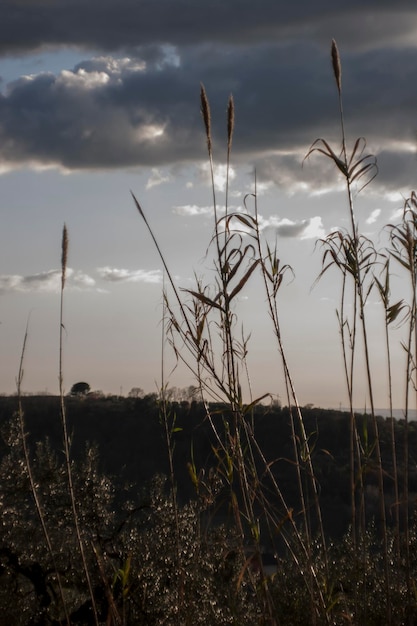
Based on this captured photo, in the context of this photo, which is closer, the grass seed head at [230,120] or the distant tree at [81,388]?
the grass seed head at [230,120]

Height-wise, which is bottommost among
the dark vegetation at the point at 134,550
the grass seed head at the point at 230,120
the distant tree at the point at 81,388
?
the dark vegetation at the point at 134,550

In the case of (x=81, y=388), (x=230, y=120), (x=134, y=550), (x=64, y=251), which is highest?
(x=81, y=388)

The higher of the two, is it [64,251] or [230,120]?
[230,120]

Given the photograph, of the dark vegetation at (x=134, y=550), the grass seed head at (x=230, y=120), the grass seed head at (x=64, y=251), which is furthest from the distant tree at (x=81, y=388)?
the grass seed head at (x=230, y=120)

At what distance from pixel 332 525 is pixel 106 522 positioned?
840 inches

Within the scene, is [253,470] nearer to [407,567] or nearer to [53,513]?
[407,567]

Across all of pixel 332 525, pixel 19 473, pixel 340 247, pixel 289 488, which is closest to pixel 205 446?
pixel 289 488

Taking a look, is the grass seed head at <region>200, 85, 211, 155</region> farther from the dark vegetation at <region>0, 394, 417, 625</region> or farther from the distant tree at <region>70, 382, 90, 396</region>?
the distant tree at <region>70, 382, 90, 396</region>

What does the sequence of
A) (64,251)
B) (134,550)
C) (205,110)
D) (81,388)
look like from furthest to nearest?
(81,388) → (134,550) → (64,251) → (205,110)

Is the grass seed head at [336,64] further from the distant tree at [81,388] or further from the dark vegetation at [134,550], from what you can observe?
the distant tree at [81,388]

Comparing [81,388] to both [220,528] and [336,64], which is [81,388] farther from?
[336,64]

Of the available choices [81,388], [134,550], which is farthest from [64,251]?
[81,388]

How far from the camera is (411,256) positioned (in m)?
3.21

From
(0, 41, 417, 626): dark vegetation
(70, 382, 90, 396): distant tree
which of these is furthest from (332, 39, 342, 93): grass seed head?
(70, 382, 90, 396): distant tree
